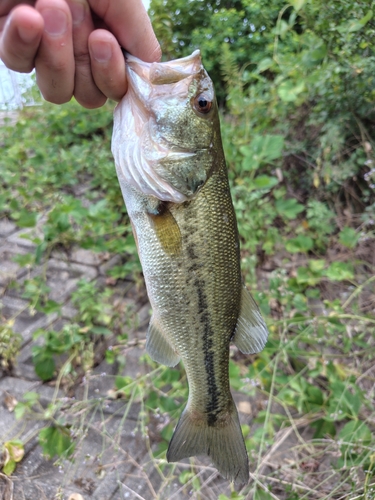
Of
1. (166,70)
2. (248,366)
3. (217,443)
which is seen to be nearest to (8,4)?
(166,70)

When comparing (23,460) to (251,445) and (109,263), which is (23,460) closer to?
(251,445)

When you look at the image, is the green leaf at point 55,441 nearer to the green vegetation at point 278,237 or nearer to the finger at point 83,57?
the green vegetation at point 278,237

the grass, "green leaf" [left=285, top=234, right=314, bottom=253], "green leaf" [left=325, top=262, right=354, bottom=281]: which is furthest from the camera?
"green leaf" [left=285, top=234, right=314, bottom=253]

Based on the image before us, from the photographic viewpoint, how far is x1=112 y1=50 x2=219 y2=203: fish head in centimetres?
125

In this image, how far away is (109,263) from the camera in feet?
10.2

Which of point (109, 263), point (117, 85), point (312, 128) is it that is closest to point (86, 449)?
point (109, 263)

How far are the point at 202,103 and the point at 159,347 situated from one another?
0.90 metres

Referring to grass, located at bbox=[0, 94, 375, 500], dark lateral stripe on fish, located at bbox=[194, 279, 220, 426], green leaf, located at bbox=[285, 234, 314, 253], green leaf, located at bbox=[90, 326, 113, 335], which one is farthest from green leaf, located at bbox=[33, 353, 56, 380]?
green leaf, located at bbox=[285, 234, 314, 253]

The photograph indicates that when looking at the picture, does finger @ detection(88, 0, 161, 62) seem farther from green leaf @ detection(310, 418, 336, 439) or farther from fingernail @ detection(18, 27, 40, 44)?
green leaf @ detection(310, 418, 336, 439)

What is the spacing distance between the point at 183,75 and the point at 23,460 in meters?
1.95

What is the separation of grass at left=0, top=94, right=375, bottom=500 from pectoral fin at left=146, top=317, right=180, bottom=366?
0.56m

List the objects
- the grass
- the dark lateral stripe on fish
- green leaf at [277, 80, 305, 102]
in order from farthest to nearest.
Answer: green leaf at [277, 80, 305, 102]
the grass
the dark lateral stripe on fish

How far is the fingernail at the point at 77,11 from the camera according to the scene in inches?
46.4

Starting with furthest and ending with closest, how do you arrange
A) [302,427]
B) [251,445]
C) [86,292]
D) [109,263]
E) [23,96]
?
[23,96], [109,263], [86,292], [302,427], [251,445]
